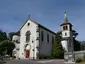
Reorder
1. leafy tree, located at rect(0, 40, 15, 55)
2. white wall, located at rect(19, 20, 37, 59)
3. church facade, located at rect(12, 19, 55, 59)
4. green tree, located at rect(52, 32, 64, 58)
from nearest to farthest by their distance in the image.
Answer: church facade, located at rect(12, 19, 55, 59), white wall, located at rect(19, 20, 37, 59), green tree, located at rect(52, 32, 64, 58), leafy tree, located at rect(0, 40, 15, 55)

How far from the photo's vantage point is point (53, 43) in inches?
2191

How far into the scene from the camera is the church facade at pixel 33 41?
47469 mm

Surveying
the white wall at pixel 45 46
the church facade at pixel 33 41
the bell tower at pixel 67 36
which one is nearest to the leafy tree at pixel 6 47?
the church facade at pixel 33 41

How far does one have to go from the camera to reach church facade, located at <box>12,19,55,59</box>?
47.5 meters

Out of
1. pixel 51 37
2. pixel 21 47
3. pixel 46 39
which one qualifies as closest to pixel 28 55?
pixel 21 47

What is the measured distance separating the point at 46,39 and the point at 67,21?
1385cm

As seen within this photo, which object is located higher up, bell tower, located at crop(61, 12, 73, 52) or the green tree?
bell tower, located at crop(61, 12, 73, 52)

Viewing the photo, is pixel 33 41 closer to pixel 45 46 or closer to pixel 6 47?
pixel 45 46

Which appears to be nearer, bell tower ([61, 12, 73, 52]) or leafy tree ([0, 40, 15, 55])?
bell tower ([61, 12, 73, 52])

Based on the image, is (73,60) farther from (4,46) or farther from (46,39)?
(4,46)

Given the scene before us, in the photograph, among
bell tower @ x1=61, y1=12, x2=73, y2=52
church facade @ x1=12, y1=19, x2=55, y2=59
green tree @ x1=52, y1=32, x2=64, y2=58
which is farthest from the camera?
bell tower @ x1=61, y1=12, x2=73, y2=52

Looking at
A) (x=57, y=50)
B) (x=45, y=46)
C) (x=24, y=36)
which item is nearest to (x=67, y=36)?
(x=57, y=50)

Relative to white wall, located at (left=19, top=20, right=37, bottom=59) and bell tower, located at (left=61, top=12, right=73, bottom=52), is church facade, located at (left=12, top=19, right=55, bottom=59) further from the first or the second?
bell tower, located at (left=61, top=12, right=73, bottom=52)

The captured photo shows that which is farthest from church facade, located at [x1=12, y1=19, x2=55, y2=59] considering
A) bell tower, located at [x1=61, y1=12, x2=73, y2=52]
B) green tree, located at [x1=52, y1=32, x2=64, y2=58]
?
bell tower, located at [x1=61, y1=12, x2=73, y2=52]
